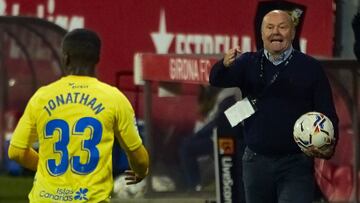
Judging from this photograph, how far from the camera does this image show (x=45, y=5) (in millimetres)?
14195

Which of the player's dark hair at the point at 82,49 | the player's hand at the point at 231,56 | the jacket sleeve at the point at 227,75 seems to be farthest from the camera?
the jacket sleeve at the point at 227,75

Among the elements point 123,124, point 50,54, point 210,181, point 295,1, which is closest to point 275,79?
point 123,124

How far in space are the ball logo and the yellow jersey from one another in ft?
11.9

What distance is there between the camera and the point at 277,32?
283 inches

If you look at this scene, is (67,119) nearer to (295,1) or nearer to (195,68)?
(195,68)

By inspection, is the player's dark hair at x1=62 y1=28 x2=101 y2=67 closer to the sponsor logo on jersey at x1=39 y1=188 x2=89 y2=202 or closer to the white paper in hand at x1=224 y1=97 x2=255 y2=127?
the sponsor logo on jersey at x1=39 y1=188 x2=89 y2=202

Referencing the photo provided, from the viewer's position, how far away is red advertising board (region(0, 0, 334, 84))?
46.4ft

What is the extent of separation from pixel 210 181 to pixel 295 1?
350cm

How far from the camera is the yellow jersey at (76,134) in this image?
6.15 meters

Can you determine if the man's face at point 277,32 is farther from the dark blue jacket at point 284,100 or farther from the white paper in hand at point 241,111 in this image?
the white paper in hand at point 241,111

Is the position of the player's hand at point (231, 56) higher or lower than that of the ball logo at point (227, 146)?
higher

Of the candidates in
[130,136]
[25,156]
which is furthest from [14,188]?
[130,136]

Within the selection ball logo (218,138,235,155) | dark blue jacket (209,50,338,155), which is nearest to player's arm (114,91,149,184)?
dark blue jacket (209,50,338,155)

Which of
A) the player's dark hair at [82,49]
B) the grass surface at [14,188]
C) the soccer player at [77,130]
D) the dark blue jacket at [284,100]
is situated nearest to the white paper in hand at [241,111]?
the dark blue jacket at [284,100]
